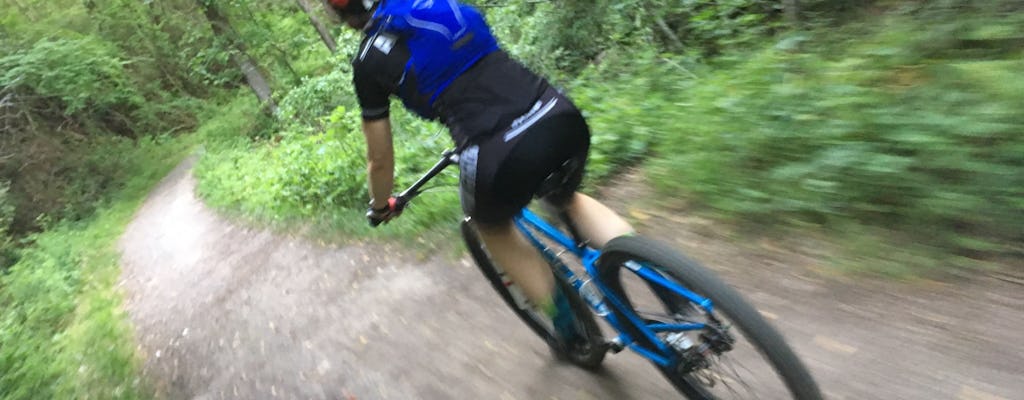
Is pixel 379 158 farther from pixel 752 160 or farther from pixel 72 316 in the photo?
pixel 72 316

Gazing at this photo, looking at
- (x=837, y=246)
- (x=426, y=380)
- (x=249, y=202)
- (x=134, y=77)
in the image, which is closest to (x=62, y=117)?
(x=134, y=77)

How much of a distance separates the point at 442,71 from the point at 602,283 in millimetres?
990

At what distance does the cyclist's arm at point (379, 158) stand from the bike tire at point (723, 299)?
0.89m

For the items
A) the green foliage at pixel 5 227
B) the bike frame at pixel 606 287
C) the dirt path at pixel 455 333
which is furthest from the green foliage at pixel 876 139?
the green foliage at pixel 5 227

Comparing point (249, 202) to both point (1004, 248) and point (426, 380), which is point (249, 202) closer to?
point (426, 380)

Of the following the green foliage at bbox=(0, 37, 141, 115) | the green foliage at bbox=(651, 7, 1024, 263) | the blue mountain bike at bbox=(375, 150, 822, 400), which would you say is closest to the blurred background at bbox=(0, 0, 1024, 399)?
the green foliage at bbox=(651, 7, 1024, 263)

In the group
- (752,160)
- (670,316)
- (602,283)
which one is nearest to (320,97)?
(752,160)

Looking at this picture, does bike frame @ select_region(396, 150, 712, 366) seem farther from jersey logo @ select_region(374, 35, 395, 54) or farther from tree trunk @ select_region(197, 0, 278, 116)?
tree trunk @ select_region(197, 0, 278, 116)

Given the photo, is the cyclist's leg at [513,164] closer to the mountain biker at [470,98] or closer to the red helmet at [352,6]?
the mountain biker at [470,98]

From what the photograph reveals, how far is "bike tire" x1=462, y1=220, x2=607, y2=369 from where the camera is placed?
2.87m

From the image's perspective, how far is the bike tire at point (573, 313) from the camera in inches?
113

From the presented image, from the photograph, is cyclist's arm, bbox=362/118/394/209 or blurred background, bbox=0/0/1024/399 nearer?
cyclist's arm, bbox=362/118/394/209

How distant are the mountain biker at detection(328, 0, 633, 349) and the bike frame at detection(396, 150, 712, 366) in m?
0.19

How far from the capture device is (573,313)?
9.59ft
